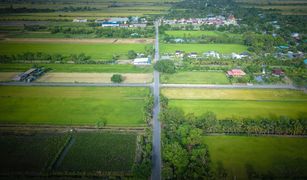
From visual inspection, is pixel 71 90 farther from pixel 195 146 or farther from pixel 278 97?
pixel 278 97

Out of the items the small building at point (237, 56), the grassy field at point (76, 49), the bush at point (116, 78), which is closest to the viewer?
the bush at point (116, 78)

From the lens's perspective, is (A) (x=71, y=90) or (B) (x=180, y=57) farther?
(B) (x=180, y=57)

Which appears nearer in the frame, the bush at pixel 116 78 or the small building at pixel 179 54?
the bush at pixel 116 78

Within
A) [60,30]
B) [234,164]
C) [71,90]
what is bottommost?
[234,164]

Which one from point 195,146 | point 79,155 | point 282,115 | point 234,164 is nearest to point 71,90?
point 79,155

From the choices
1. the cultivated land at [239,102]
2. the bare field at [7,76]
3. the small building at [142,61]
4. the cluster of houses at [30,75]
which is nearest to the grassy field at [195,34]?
the small building at [142,61]

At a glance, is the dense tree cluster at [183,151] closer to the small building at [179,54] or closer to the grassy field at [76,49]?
the small building at [179,54]

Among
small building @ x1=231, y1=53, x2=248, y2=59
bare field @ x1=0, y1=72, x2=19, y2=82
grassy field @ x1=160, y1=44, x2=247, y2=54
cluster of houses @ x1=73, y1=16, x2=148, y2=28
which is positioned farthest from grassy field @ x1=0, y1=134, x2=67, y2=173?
cluster of houses @ x1=73, y1=16, x2=148, y2=28

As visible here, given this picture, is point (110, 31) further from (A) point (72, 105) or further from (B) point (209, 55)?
(A) point (72, 105)
